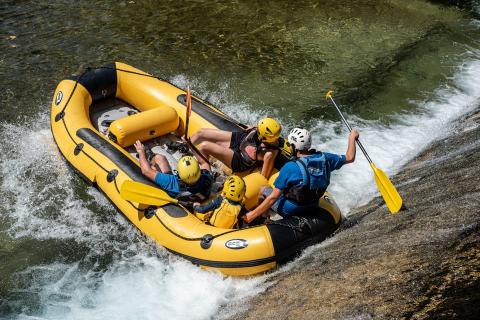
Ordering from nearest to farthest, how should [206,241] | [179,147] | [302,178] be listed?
1. [302,178]
2. [206,241]
3. [179,147]

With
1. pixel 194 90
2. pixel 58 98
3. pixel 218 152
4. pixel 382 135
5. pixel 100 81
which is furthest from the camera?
pixel 194 90

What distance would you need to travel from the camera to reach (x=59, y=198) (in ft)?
22.2

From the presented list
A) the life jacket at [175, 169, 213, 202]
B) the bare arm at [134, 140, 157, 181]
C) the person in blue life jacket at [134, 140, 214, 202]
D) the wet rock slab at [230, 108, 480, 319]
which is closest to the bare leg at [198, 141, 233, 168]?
the person in blue life jacket at [134, 140, 214, 202]

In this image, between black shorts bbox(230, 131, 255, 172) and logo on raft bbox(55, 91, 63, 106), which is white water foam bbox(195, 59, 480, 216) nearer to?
black shorts bbox(230, 131, 255, 172)

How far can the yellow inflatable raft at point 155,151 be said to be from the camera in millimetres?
5281

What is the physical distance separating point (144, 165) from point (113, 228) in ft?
2.94

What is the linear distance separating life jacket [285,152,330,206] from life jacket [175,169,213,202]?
95 cm

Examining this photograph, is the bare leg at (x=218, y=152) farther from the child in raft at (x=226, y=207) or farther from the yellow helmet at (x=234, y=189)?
the yellow helmet at (x=234, y=189)

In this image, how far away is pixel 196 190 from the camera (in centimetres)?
571

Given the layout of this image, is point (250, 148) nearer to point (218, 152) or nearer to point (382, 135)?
point (218, 152)

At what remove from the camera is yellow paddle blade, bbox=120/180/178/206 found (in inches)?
222

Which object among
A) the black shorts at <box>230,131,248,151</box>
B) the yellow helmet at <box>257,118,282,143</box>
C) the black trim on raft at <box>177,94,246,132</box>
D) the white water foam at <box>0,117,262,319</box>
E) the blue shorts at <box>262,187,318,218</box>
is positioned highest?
the yellow helmet at <box>257,118,282,143</box>

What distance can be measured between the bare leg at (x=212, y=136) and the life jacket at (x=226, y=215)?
45.8 inches

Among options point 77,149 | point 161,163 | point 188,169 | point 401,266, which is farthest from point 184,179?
point 401,266
